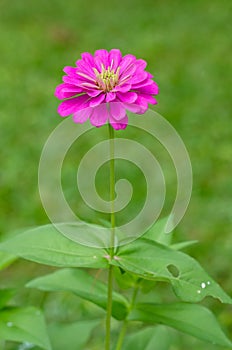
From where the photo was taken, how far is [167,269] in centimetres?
95

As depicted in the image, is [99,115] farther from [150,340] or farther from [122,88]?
[150,340]

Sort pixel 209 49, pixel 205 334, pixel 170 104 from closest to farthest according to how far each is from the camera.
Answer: pixel 205 334 < pixel 170 104 < pixel 209 49

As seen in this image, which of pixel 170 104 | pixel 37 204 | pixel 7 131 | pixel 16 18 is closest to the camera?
pixel 37 204

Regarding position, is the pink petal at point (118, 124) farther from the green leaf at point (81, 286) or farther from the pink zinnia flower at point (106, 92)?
the green leaf at point (81, 286)

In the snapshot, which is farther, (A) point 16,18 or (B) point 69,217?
(A) point 16,18

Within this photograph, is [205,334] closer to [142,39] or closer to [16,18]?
[142,39]

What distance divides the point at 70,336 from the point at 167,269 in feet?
1.22

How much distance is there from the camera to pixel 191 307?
1077mm

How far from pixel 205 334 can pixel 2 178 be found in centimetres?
170

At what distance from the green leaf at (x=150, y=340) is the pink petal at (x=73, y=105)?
56cm

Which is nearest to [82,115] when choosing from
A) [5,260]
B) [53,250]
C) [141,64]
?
[141,64]

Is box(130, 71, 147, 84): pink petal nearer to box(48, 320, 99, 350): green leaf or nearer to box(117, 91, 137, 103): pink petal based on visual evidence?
box(117, 91, 137, 103): pink petal

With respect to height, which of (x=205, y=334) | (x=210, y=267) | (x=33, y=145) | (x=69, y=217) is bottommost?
(x=205, y=334)

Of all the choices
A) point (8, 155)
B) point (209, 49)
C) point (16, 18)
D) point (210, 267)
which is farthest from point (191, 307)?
point (16, 18)
